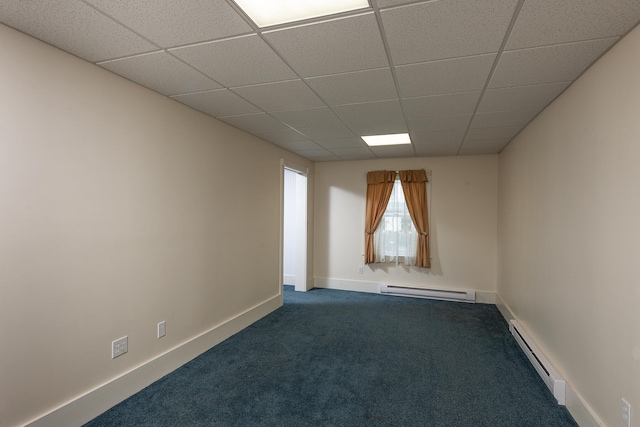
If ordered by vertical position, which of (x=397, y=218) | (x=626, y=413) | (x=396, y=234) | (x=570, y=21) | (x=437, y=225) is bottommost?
A: (x=626, y=413)

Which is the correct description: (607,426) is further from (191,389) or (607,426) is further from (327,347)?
(191,389)

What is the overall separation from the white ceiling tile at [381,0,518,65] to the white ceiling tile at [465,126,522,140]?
1.87 metres

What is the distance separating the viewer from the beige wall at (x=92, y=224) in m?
1.70

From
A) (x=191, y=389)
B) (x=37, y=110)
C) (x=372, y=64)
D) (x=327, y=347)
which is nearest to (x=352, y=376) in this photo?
(x=327, y=347)

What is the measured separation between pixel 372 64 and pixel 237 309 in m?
2.86

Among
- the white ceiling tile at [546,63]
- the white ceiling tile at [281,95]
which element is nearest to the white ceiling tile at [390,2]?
the white ceiling tile at [546,63]

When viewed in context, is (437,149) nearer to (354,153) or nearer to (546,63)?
(354,153)

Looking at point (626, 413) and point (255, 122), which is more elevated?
point (255, 122)

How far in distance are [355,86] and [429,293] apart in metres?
3.72

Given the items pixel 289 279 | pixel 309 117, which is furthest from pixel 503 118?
pixel 289 279

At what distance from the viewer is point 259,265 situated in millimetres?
3969

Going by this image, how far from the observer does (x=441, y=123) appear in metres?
3.21

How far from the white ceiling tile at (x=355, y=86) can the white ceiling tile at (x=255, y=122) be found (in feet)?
2.54

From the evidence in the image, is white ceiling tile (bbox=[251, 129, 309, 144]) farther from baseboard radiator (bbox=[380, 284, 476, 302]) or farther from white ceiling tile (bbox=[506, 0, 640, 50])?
baseboard radiator (bbox=[380, 284, 476, 302])
